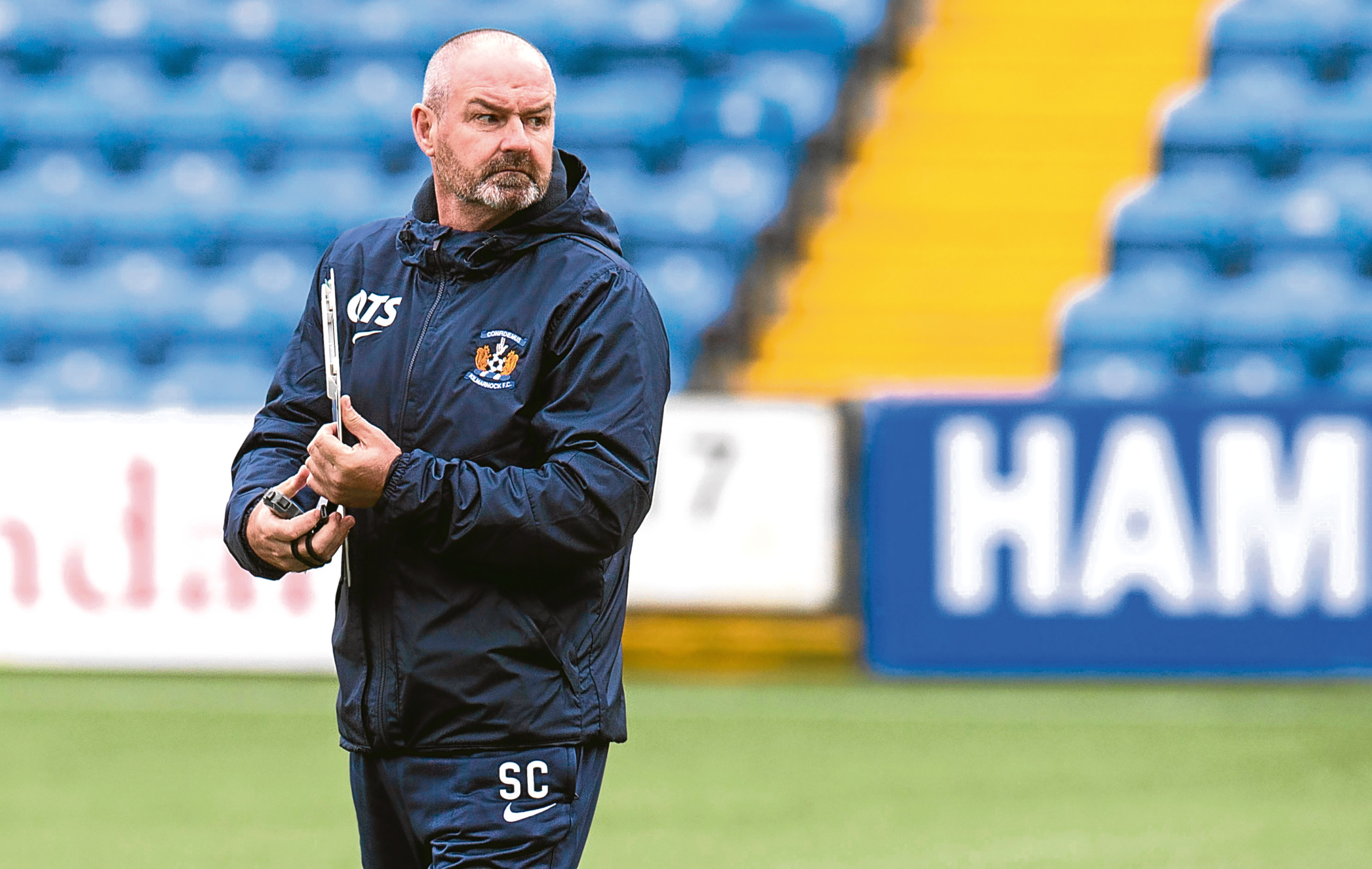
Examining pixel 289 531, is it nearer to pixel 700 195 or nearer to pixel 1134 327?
pixel 1134 327

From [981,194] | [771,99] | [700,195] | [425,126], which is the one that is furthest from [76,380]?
[425,126]

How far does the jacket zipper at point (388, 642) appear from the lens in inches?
94.7

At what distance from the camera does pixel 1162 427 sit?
6617mm

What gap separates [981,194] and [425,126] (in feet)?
20.5

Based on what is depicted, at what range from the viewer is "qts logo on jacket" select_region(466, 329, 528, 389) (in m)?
2.37

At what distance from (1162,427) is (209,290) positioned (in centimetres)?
419

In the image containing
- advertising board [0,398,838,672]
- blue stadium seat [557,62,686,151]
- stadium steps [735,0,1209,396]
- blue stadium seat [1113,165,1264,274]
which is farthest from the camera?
blue stadium seat [557,62,686,151]

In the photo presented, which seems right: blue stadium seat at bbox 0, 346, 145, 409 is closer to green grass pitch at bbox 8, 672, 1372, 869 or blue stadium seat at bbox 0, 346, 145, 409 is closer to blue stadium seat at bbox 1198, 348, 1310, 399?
green grass pitch at bbox 8, 672, 1372, 869

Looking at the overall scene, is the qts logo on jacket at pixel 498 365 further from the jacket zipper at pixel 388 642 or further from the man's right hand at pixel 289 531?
the man's right hand at pixel 289 531

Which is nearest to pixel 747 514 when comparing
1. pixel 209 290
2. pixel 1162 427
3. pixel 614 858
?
pixel 1162 427

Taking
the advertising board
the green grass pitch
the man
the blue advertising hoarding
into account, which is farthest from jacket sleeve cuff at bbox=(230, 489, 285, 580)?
the blue advertising hoarding

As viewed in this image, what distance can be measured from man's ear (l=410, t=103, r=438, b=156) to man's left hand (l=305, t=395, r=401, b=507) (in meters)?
0.37

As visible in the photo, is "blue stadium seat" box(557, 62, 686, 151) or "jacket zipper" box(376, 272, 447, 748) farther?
"blue stadium seat" box(557, 62, 686, 151)

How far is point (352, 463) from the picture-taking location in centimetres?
229
